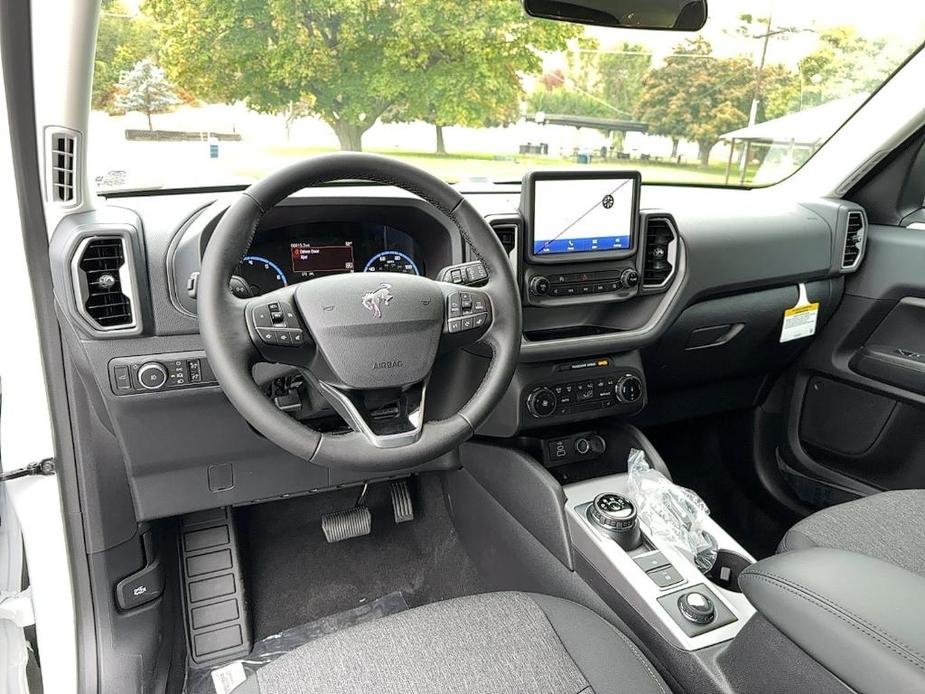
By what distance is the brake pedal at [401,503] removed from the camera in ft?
7.60

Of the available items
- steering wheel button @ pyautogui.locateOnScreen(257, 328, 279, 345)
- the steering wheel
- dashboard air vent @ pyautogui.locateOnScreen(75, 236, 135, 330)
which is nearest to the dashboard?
dashboard air vent @ pyautogui.locateOnScreen(75, 236, 135, 330)

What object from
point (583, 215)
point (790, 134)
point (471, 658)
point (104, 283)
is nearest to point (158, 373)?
point (104, 283)

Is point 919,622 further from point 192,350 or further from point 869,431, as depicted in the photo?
point 869,431

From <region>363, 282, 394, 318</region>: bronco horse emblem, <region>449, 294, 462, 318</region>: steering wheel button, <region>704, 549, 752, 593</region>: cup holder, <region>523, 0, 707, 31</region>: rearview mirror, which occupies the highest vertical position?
<region>523, 0, 707, 31</region>: rearview mirror

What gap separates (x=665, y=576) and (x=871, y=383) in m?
1.37

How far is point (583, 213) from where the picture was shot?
1.76 meters

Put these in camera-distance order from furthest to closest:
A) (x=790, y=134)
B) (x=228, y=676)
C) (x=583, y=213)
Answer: (x=790, y=134) < (x=228, y=676) < (x=583, y=213)

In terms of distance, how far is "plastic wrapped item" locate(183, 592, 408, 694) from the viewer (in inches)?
74.0

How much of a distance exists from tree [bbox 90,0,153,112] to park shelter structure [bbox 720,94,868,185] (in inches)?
76.5

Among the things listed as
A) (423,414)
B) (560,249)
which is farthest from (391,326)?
(560,249)

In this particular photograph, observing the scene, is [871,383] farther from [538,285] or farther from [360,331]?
[360,331]

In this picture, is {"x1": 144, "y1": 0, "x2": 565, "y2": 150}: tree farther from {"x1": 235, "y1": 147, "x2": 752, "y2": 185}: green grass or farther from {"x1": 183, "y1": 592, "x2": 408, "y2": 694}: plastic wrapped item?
{"x1": 183, "y1": 592, "x2": 408, "y2": 694}: plastic wrapped item

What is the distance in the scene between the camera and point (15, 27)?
4.02 ft

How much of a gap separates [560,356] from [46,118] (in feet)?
4.15
